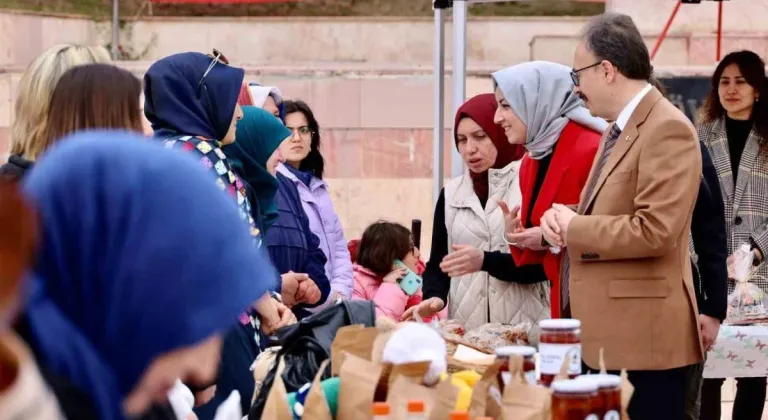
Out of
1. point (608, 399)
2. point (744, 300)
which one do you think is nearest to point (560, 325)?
point (608, 399)

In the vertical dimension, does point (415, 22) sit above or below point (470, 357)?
above

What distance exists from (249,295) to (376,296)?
4.38 meters

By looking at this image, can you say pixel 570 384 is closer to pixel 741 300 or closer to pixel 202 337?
pixel 202 337

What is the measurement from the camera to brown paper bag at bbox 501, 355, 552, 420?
249 centimetres

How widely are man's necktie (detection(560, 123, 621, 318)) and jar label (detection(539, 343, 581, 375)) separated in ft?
3.57

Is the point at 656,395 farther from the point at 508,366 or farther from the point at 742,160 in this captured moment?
the point at 742,160

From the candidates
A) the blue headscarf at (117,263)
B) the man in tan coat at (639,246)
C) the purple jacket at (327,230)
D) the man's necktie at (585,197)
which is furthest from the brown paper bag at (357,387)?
the purple jacket at (327,230)

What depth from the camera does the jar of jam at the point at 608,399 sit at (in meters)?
2.36

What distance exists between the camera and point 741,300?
542 centimetres

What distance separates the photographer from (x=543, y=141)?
4.39 m

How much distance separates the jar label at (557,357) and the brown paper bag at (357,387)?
472 millimetres

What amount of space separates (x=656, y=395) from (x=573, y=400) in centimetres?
146

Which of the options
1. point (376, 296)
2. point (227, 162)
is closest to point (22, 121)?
point (227, 162)

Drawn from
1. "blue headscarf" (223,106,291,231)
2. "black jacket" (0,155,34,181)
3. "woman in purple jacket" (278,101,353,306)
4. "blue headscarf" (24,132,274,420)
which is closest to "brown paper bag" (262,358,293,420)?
"black jacket" (0,155,34,181)
